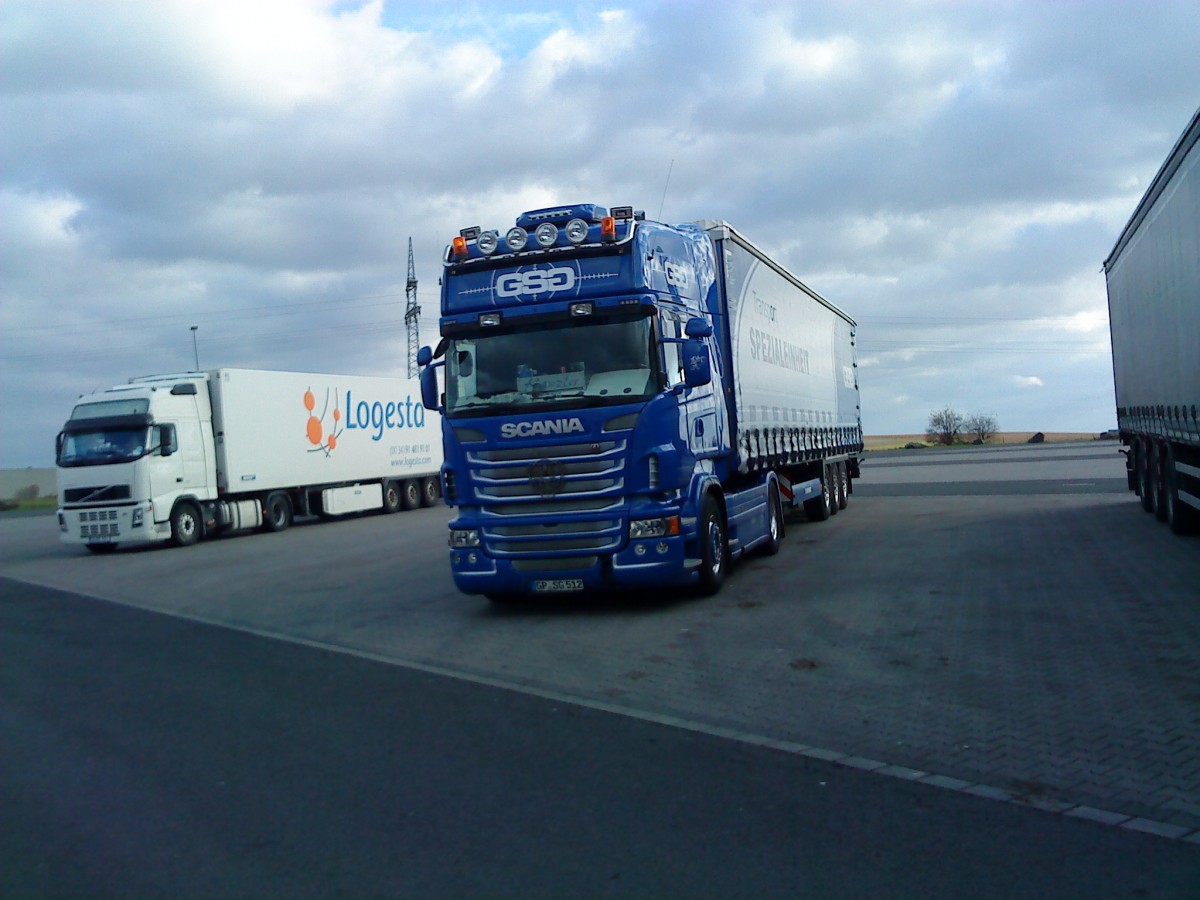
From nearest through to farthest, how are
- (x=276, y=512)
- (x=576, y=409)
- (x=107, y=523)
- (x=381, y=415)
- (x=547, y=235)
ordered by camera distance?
(x=576, y=409)
(x=547, y=235)
(x=107, y=523)
(x=276, y=512)
(x=381, y=415)

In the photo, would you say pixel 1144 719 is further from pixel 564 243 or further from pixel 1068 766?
pixel 564 243

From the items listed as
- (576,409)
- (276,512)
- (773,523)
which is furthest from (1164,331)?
(276,512)

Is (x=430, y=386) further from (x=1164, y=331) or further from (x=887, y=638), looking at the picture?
(x=1164, y=331)

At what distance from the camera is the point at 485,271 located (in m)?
11.7

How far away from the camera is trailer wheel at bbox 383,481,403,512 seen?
32.6 metres

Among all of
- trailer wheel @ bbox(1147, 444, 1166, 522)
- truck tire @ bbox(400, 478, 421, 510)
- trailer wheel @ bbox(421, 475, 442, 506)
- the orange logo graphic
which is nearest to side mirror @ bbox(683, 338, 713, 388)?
trailer wheel @ bbox(1147, 444, 1166, 522)

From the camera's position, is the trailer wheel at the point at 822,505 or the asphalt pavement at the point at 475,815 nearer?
the asphalt pavement at the point at 475,815

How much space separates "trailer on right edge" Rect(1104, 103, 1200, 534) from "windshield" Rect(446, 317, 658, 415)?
5955mm

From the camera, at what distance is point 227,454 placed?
25.7 meters

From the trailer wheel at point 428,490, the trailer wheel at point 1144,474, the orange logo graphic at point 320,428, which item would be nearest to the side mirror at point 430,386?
the trailer wheel at point 1144,474

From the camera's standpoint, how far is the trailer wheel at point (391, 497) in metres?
32.6

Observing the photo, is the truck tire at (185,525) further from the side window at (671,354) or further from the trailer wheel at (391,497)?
the side window at (671,354)

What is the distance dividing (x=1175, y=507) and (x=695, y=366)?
854cm

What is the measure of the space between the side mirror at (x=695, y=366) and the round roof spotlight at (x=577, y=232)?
5.07ft
